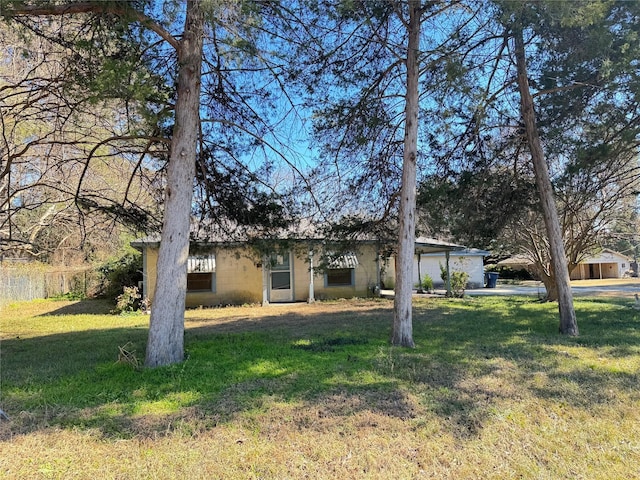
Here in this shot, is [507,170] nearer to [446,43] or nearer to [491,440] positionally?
[446,43]

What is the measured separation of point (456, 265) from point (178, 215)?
23.8 metres

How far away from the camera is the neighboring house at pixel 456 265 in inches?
1036

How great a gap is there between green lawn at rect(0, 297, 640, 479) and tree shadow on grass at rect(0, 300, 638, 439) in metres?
0.03

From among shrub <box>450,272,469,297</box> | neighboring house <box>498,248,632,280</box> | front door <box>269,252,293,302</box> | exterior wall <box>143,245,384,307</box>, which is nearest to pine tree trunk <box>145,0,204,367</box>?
exterior wall <box>143,245,384,307</box>

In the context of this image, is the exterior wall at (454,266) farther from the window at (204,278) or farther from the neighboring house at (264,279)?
the window at (204,278)

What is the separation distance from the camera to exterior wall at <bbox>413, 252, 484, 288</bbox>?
86.4ft

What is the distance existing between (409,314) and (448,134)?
14.9 feet

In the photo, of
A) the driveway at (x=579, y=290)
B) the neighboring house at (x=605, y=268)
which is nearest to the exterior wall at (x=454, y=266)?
the driveway at (x=579, y=290)

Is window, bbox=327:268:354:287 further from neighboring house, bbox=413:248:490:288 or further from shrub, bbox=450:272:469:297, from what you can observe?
neighboring house, bbox=413:248:490:288

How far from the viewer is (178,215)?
5.98 m

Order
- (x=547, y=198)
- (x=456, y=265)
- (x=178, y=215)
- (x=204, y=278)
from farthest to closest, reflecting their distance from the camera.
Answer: (x=456, y=265) → (x=204, y=278) → (x=547, y=198) → (x=178, y=215)

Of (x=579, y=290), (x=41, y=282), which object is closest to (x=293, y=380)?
(x=41, y=282)

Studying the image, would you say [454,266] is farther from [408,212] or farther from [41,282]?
[41,282]

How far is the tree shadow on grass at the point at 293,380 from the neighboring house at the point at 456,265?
17.4 metres
